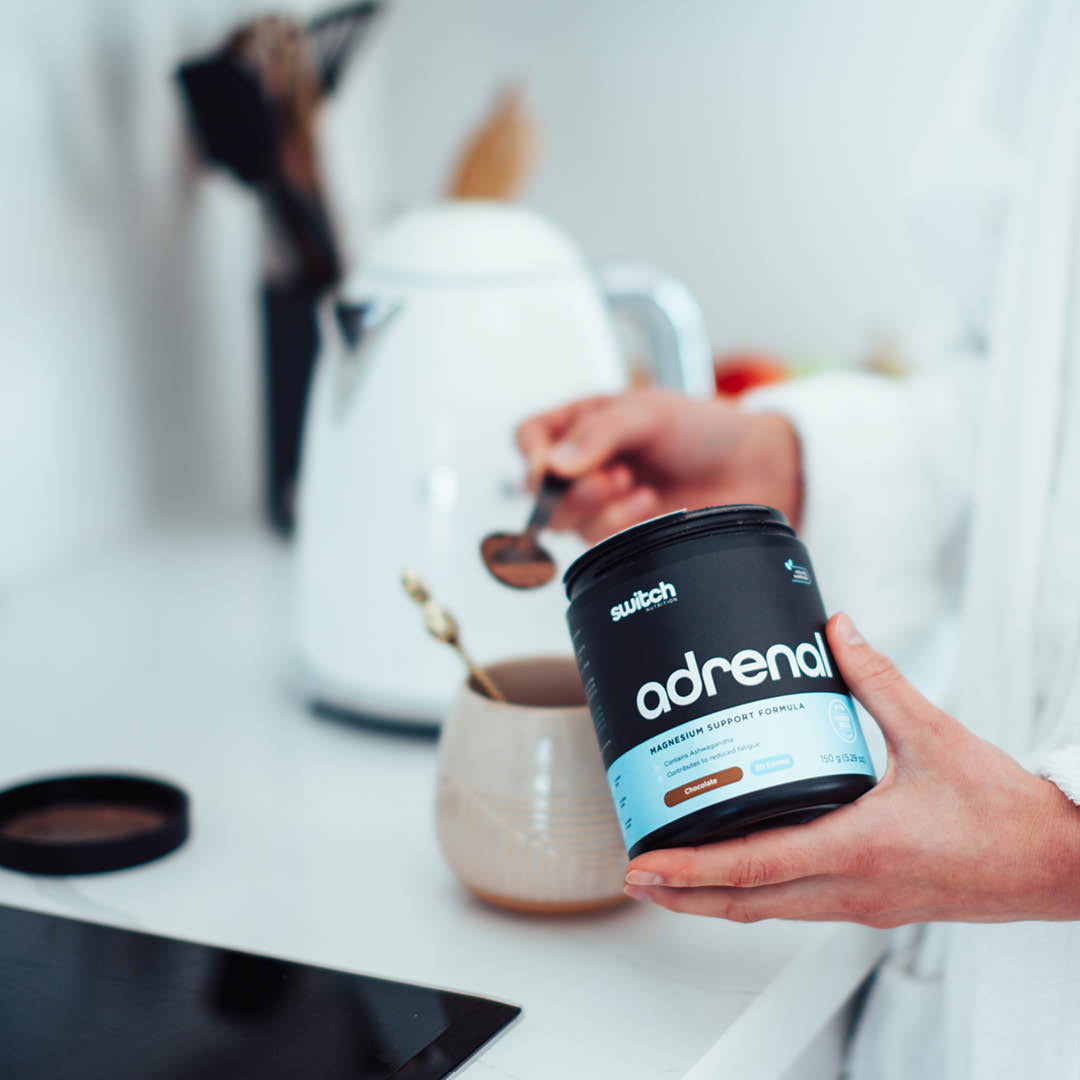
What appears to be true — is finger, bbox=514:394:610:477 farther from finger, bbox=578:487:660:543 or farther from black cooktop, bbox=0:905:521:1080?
black cooktop, bbox=0:905:521:1080

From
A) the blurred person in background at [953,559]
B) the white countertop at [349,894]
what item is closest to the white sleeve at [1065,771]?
the blurred person in background at [953,559]

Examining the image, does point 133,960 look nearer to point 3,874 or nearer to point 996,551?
point 3,874

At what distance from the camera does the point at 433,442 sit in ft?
2.29

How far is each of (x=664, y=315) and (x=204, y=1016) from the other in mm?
507

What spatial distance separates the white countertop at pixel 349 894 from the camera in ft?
1.52

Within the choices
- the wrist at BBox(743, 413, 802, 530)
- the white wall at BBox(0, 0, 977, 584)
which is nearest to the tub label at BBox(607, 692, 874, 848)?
the wrist at BBox(743, 413, 802, 530)

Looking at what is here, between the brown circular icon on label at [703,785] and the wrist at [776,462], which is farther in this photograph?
the wrist at [776,462]

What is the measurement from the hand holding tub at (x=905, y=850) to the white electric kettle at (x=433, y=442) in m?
0.29

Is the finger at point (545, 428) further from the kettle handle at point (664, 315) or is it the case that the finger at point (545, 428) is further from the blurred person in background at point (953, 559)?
the kettle handle at point (664, 315)

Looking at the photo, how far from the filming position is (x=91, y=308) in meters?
1.03

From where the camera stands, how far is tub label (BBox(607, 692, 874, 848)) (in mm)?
382

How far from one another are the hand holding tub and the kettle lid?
1.18ft

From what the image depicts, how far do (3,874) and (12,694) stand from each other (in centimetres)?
23

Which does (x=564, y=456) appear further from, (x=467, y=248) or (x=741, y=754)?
(x=741, y=754)
